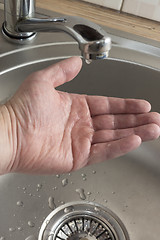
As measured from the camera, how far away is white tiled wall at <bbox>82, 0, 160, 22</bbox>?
70 centimetres

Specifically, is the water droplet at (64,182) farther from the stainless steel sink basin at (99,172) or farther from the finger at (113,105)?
the finger at (113,105)

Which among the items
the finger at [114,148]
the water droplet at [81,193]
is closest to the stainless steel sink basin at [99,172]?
the water droplet at [81,193]

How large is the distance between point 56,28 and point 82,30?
57 millimetres

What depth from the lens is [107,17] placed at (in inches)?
27.9

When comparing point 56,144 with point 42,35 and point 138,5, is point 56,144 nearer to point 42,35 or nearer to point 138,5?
point 42,35

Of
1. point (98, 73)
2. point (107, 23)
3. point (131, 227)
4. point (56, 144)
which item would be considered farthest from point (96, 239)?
point (107, 23)

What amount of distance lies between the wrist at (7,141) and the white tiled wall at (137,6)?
1.13 feet

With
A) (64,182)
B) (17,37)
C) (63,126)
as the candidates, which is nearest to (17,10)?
(17,37)

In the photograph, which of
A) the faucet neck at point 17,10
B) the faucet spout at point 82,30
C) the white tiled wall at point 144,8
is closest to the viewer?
the faucet spout at point 82,30

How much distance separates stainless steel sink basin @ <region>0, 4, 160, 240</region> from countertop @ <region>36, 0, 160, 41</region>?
0.04 metres

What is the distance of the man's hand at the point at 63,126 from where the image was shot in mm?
516

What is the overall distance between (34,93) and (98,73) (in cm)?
19

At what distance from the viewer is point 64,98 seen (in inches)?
23.3

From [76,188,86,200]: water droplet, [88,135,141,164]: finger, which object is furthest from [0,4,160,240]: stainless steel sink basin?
[88,135,141,164]: finger
